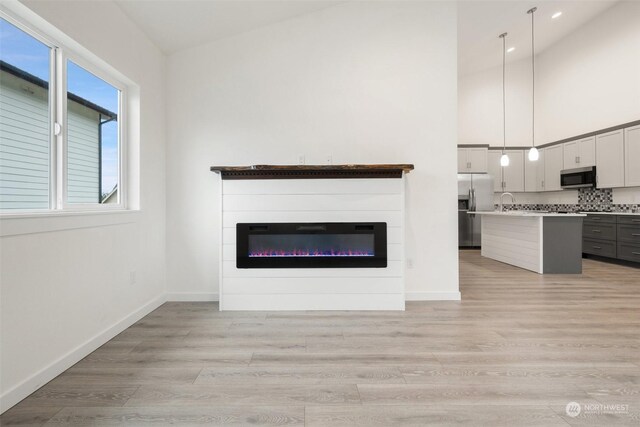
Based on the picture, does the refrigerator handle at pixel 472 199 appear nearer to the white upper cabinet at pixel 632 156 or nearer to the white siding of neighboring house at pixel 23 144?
the white upper cabinet at pixel 632 156

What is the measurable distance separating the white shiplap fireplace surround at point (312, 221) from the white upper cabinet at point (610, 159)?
16.4 feet

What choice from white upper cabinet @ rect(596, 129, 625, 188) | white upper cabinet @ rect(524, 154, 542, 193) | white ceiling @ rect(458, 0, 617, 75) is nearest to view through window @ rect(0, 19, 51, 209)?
white ceiling @ rect(458, 0, 617, 75)

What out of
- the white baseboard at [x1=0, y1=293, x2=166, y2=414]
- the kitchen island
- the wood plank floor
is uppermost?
the kitchen island

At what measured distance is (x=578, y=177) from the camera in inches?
240

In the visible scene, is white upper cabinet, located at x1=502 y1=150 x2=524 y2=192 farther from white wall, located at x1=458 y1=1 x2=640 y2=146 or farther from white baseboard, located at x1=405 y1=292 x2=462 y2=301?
white baseboard, located at x1=405 y1=292 x2=462 y2=301

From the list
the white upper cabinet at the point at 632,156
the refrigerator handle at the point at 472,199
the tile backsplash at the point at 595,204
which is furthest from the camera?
the refrigerator handle at the point at 472,199

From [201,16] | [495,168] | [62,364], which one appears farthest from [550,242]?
[62,364]

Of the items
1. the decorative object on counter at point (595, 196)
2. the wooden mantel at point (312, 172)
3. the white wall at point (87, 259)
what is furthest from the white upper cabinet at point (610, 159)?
the white wall at point (87, 259)

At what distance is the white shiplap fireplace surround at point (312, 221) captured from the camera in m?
2.97

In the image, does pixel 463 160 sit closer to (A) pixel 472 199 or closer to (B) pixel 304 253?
(A) pixel 472 199

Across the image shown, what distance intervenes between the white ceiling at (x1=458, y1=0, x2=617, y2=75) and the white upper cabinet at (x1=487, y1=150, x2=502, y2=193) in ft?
6.52

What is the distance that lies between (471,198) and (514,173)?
1.33 m

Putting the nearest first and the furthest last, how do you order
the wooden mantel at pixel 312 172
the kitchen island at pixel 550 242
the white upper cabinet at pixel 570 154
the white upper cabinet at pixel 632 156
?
the wooden mantel at pixel 312 172 → the kitchen island at pixel 550 242 → the white upper cabinet at pixel 632 156 → the white upper cabinet at pixel 570 154

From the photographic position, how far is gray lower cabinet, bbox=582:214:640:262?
4930 mm
